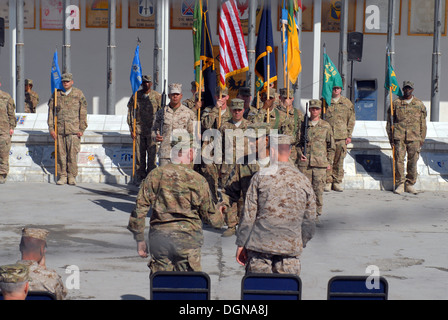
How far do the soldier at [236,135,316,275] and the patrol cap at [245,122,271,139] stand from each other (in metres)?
3.14

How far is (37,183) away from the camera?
49.6 feet

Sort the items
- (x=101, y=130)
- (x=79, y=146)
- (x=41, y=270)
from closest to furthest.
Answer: (x=41, y=270)
(x=79, y=146)
(x=101, y=130)

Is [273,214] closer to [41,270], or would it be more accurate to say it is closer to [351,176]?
[41,270]

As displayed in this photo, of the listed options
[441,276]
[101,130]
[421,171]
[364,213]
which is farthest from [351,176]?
[441,276]

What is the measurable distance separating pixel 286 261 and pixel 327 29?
1836cm

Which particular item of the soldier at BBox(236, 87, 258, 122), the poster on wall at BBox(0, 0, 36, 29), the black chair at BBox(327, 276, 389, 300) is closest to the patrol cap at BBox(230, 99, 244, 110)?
the soldier at BBox(236, 87, 258, 122)

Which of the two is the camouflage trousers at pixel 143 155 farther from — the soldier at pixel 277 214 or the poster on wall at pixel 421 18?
the poster on wall at pixel 421 18

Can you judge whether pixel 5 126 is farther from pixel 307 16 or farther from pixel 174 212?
pixel 307 16

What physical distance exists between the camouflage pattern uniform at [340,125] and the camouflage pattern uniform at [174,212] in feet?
26.7

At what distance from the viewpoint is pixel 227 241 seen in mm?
10578

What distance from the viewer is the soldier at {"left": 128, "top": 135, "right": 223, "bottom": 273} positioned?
21.9ft

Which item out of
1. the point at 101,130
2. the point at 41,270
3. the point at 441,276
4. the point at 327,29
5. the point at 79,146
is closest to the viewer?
the point at 41,270

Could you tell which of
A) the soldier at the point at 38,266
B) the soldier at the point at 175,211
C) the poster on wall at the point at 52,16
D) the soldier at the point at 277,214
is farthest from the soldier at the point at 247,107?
the poster on wall at the point at 52,16

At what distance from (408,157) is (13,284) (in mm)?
11068
